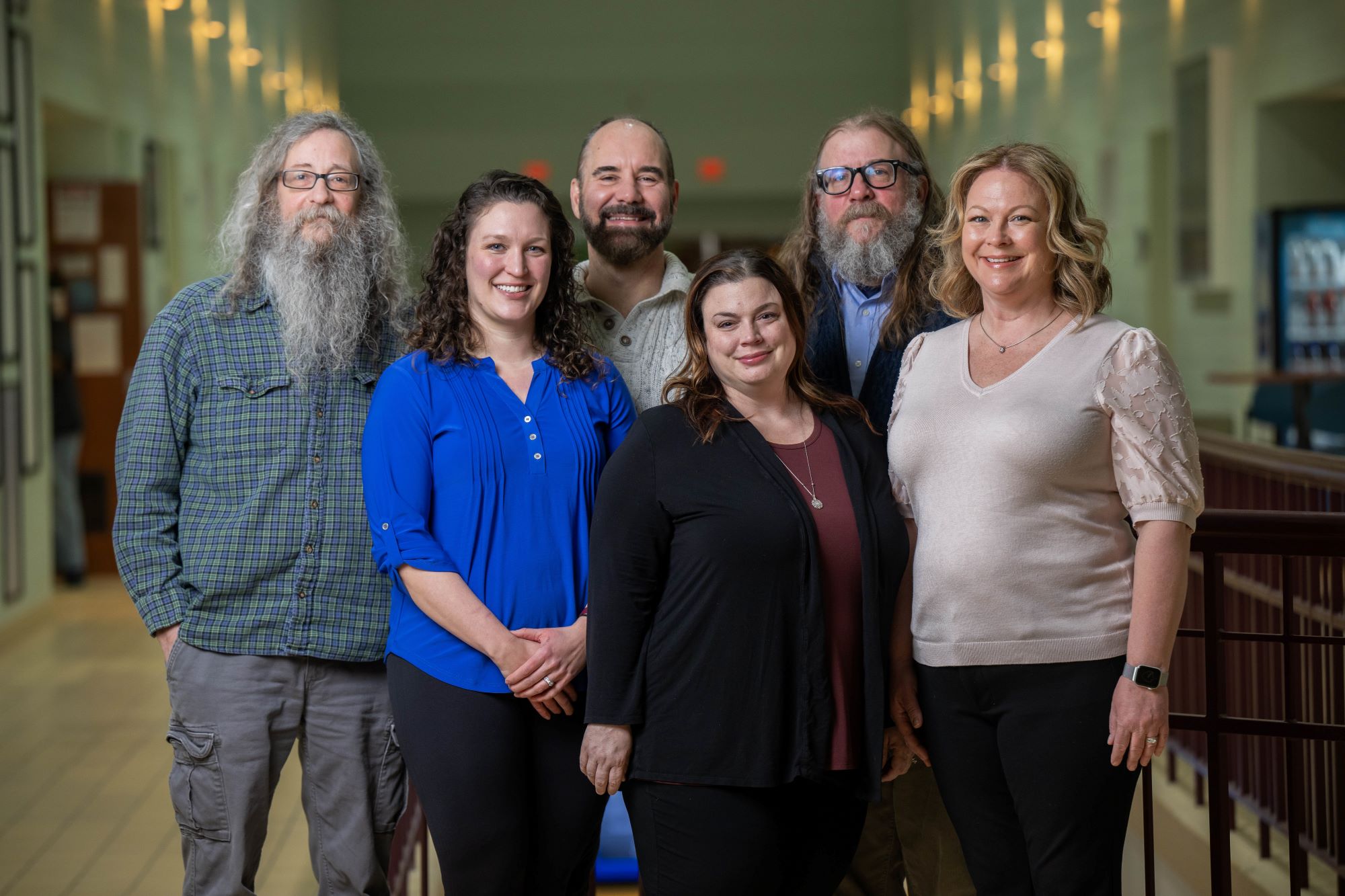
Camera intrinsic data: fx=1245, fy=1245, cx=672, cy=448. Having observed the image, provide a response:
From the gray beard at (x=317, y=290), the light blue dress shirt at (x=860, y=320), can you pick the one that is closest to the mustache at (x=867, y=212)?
the light blue dress shirt at (x=860, y=320)

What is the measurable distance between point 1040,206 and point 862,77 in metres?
15.3

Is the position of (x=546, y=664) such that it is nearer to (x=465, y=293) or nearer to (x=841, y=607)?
(x=841, y=607)

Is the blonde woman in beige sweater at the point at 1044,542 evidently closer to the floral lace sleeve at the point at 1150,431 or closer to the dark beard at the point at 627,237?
the floral lace sleeve at the point at 1150,431

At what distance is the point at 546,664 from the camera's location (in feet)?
6.91

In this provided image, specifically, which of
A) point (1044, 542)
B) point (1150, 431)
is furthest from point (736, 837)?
point (1150, 431)

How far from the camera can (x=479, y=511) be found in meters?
2.13

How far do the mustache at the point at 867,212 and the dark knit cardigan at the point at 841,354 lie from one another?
126mm

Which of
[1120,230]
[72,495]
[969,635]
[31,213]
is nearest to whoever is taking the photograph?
[969,635]

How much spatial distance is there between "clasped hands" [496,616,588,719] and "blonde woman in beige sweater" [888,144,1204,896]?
591 mm

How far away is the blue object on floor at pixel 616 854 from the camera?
5.33 meters

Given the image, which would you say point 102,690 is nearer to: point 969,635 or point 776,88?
point 969,635

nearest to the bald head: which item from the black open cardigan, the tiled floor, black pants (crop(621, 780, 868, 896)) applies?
the black open cardigan

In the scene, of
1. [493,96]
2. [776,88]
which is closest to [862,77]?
[776,88]

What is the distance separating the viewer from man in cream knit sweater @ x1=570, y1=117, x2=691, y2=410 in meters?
2.60
